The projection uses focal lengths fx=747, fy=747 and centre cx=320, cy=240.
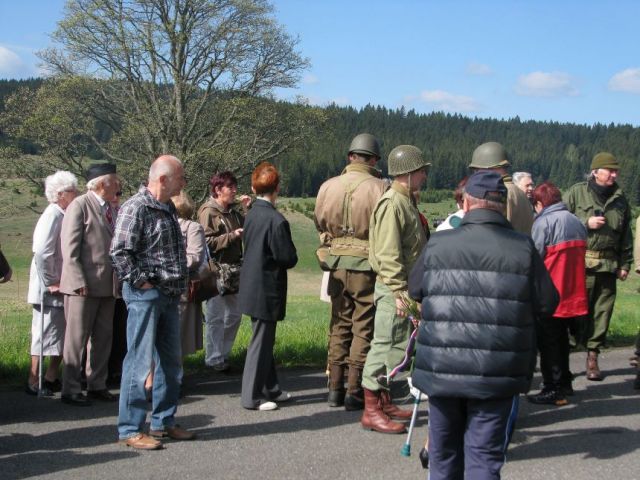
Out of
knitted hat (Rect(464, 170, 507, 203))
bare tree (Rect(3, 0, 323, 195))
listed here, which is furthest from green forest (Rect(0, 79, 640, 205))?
knitted hat (Rect(464, 170, 507, 203))

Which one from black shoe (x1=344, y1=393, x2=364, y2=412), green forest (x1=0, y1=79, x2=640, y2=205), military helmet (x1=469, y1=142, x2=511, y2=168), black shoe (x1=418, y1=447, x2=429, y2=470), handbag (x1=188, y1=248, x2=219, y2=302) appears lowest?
black shoe (x1=344, y1=393, x2=364, y2=412)

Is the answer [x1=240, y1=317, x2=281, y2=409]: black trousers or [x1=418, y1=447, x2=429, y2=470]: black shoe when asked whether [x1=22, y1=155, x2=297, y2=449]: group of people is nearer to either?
[x1=240, y1=317, x2=281, y2=409]: black trousers

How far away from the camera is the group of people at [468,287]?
12.4 feet

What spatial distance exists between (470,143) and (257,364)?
12629 centimetres

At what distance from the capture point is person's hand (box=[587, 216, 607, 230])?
27.0 feet

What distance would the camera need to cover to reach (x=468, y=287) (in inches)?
150

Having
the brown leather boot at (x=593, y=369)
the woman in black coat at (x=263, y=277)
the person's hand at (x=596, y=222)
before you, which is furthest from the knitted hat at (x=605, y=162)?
the woman in black coat at (x=263, y=277)

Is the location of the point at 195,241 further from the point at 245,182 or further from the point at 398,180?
the point at 245,182

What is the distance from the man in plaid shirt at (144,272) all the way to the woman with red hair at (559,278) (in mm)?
3515

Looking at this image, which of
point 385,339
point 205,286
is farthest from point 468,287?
point 205,286

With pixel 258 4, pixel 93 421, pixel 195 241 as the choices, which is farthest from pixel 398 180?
pixel 258 4

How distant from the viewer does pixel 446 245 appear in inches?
153

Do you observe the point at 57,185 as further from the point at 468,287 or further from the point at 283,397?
the point at 468,287

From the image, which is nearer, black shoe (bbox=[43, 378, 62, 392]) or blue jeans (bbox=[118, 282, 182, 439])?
blue jeans (bbox=[118, 282, 182, 439])
